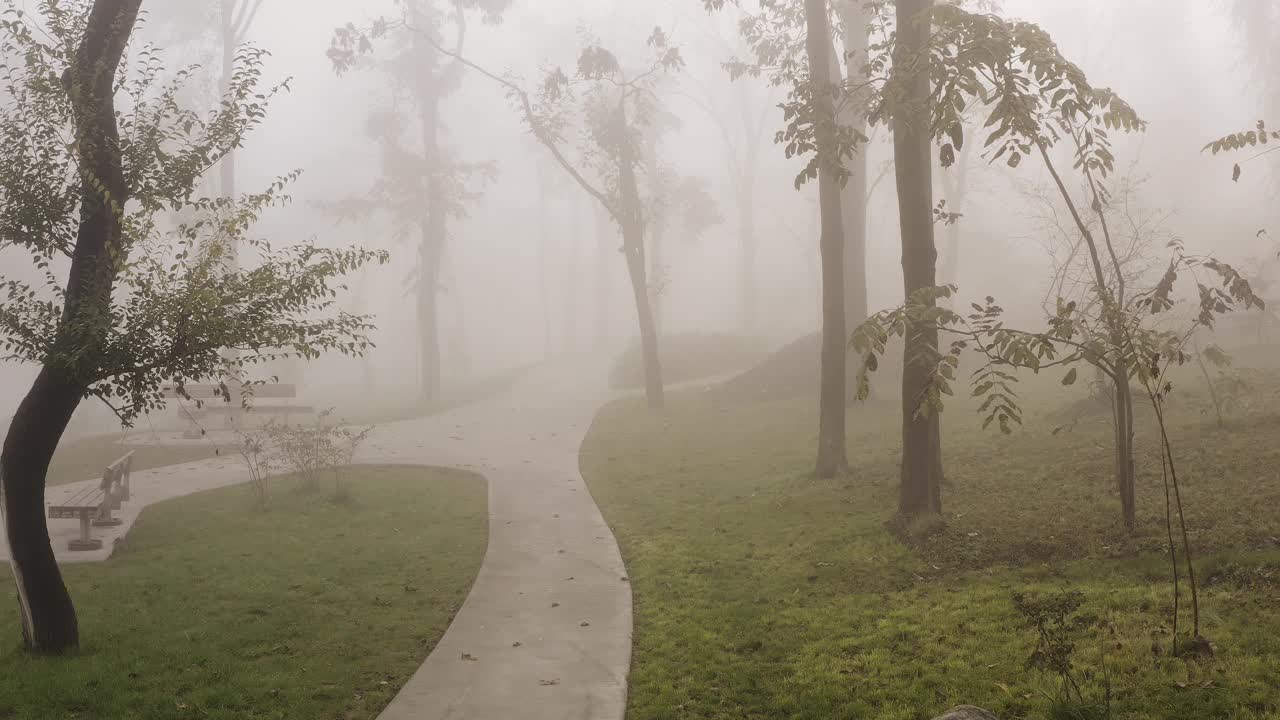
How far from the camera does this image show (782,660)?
258 inches

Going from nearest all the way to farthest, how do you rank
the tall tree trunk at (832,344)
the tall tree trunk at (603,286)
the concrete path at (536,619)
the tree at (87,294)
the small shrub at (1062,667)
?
the small shrub at (1062,667), the concrete path at (536,619), the tree at (87,294), the tall tree trunk at (832,344), the tall tree trunk at (603,286)

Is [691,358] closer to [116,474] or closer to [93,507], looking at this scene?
[116,474]

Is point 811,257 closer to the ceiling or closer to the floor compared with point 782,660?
closer to the ceiling

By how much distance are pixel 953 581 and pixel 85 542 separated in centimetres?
952

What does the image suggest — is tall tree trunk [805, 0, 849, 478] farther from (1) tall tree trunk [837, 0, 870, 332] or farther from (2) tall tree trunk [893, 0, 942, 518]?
(1) tall tree trunk [837, 0, 870, 332]

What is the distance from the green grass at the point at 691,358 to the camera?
29.0m

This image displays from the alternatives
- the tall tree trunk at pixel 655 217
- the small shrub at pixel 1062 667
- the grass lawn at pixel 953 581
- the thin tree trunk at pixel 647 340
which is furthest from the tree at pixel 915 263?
the tall tree trunk at pixel 655 217

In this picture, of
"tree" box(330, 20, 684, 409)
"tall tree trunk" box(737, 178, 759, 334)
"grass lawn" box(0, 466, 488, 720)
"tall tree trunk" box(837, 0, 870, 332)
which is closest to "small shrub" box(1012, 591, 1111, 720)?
"grass lawn" box(0, 466, 488, 720)

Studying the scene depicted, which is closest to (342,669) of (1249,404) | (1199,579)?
(1199,579)

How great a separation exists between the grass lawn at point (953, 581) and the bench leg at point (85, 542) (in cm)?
610

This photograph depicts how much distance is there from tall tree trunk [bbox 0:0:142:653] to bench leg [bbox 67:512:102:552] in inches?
138

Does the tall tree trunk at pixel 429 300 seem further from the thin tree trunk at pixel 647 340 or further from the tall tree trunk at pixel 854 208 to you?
the tall tree trunk at pixel 854 208

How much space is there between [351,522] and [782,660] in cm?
698

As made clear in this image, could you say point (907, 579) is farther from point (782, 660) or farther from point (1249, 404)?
point (1249, 404)
